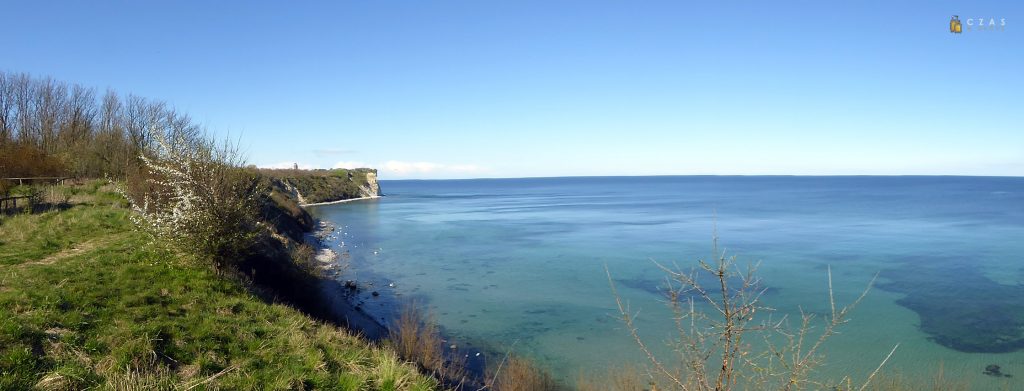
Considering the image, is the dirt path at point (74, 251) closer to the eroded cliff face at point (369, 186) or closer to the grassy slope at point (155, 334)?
the grassy slope at point (155, 334)

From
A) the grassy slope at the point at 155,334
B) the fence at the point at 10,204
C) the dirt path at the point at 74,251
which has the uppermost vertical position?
the fence at the point at 10,204

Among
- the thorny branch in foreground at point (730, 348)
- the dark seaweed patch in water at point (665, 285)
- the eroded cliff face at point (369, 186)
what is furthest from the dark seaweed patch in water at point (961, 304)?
the eroded cliff face at point (369, 186)

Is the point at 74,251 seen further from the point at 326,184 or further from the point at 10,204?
the point at 326,184

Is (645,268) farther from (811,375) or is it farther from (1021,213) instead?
(1021,213)

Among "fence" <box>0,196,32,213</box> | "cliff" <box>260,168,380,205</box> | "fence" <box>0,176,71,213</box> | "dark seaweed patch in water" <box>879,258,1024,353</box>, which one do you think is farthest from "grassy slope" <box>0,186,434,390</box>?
"cliff" <box>260,168,380,205</box>

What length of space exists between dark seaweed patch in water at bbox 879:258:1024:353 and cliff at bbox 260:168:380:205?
66208 mm

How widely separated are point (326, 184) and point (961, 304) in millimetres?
89416

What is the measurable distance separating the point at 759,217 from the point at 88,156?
61700 millimetres

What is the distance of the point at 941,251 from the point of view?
32875 mm

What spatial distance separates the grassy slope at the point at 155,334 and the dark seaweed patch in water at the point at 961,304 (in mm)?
16679

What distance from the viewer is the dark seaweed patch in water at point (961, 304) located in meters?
15.7

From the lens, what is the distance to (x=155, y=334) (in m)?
8.23

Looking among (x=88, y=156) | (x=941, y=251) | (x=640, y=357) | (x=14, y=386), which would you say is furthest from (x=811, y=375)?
(x=88, y=156)

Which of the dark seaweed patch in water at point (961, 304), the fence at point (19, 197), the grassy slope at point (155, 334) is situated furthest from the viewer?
the fence at point (19, 197)
